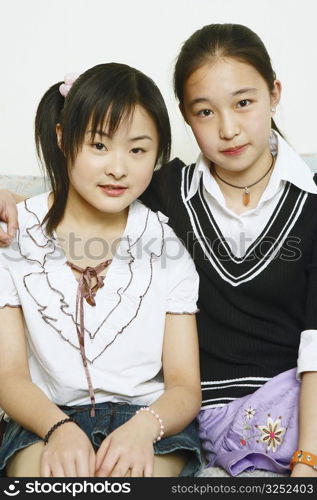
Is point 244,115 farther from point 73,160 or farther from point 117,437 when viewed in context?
point 117,437

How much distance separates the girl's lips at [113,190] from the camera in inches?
58.3

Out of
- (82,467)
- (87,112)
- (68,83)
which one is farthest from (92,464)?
(68,83)

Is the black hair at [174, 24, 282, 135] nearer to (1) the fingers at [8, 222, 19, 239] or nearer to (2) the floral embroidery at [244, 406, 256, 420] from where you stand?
(1) the fingers at [8, 222, 19, 239]

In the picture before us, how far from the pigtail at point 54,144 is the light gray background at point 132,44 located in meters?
0.57

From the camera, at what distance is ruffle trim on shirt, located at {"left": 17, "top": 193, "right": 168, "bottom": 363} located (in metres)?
1.49

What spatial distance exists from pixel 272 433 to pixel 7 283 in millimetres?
620

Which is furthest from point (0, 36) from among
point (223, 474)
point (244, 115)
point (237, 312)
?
point (223, 474)

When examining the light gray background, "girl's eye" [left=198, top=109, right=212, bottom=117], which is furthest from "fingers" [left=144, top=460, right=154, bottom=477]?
the light gray background

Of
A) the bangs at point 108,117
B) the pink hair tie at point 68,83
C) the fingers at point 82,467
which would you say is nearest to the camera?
the fingers at point 82,467

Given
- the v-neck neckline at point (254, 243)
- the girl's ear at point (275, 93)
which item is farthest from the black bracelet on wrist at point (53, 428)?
the girl's ear at point (275, 93)

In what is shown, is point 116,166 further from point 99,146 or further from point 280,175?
point 280,175

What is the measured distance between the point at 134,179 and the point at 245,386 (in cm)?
51

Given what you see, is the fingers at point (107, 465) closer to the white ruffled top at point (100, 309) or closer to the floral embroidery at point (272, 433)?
the white ruffled top at point (100, 309)

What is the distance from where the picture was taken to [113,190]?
148 centimetres
